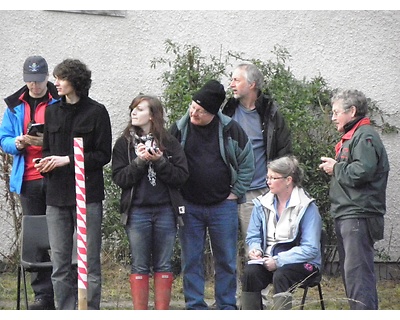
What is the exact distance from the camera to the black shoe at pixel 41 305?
8.66 metres

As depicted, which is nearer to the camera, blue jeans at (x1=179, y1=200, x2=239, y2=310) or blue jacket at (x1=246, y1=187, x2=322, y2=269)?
blue jacket at (x1=246, y1=187, x2=322, y2=269)

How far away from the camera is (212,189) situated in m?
8.39

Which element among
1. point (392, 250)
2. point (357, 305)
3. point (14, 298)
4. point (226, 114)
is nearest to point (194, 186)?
point (226, 114)

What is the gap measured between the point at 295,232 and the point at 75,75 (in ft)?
6.37

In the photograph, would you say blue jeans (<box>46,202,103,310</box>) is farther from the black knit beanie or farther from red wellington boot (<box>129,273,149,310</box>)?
the black knit beanie

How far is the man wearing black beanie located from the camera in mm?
8383

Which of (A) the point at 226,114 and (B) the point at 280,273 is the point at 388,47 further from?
(B) the point at 280,273

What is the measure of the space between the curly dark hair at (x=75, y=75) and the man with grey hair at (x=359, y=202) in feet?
6.10

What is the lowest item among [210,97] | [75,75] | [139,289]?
[139,289]

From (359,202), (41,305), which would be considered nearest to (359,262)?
(359,202)

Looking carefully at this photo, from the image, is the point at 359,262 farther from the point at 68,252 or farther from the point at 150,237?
the point at 68,252

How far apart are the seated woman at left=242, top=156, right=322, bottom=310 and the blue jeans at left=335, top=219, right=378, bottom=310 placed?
0.22 m

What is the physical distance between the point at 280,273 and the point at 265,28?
134 inches

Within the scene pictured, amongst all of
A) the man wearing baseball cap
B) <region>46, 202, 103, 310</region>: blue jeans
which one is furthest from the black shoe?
<region>46, 202, 103, 310</region>: blue jeans
